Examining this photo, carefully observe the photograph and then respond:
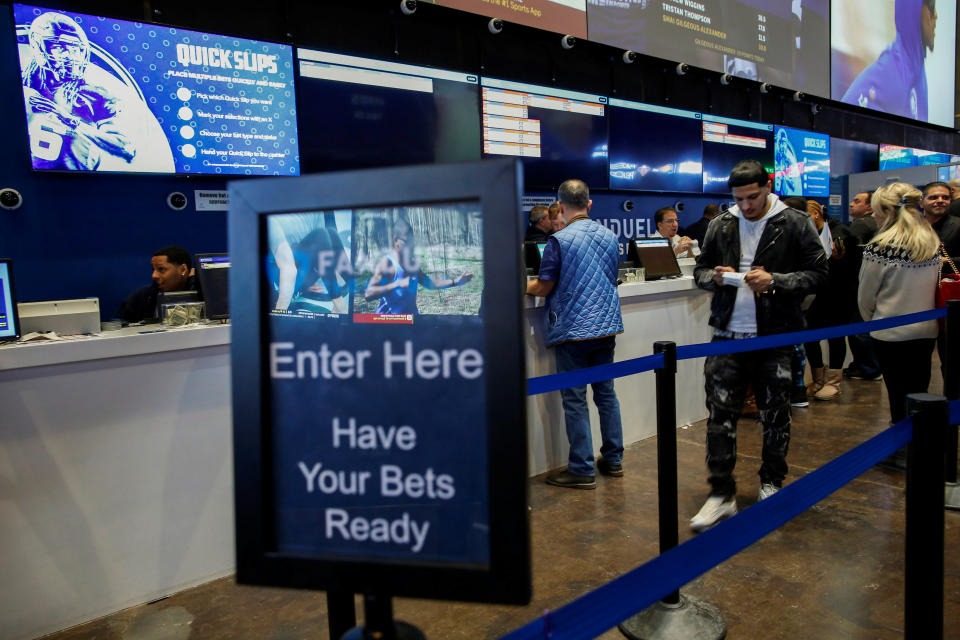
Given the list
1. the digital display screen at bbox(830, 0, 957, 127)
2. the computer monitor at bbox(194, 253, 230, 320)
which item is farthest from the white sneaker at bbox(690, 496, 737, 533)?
the digital display screen at bbox(830, 0, 957, 127)

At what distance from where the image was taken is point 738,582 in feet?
7.71

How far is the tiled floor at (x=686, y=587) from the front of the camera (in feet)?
6.92

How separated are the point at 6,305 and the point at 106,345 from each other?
388mm

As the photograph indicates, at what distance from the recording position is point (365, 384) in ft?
2.51

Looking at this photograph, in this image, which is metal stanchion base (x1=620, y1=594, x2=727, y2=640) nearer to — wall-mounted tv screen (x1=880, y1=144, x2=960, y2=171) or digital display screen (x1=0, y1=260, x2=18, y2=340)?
digital display screen (x1=0, y1=260, x2=18, y2=340)

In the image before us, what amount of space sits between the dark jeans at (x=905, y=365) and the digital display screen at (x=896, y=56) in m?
6.00

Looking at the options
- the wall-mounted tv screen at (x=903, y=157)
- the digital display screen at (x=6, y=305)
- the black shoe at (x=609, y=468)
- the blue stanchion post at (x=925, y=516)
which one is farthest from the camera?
the wall-mounted tv screen at (x=903, y=157)

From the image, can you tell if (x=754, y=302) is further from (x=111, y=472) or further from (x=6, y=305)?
(x=6, y=305)

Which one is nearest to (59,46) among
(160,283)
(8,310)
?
(160,283)

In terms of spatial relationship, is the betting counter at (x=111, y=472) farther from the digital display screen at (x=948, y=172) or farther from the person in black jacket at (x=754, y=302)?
the digital display screen at (x=948, y=172)

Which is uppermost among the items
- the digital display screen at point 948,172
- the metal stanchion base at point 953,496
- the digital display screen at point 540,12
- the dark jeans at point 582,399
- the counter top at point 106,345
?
the digital display screen at point 540,12

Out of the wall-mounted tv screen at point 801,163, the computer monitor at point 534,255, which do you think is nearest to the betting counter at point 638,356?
the computer monitor at point 534,255

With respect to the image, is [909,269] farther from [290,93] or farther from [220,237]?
[220,237]

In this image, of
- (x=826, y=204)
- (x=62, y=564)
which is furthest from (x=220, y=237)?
(x=826, y=204)
